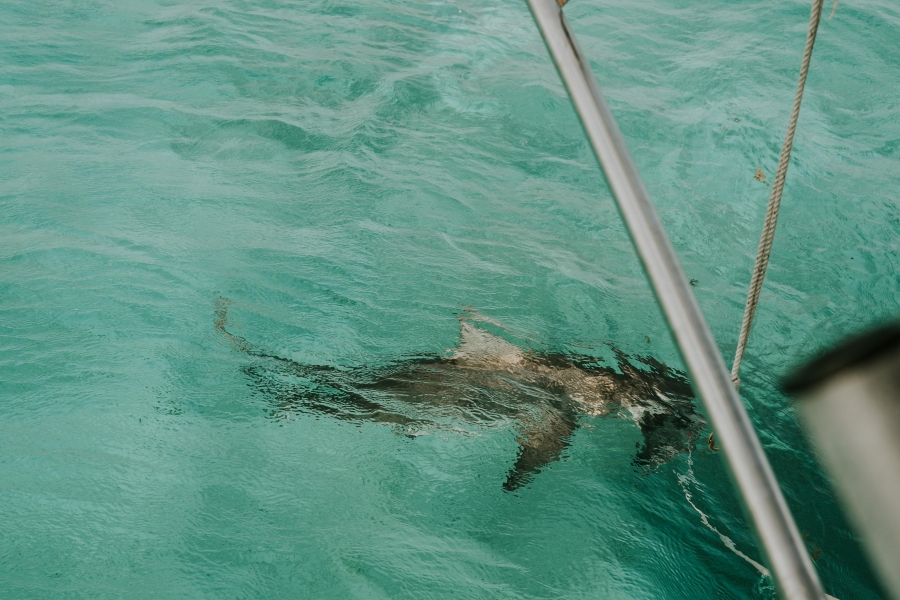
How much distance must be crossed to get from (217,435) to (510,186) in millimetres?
3618

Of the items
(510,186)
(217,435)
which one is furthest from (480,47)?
(217,435)

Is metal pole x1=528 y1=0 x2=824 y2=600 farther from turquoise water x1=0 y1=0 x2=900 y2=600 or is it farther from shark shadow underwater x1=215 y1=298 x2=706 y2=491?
shark shadow underwater x1=215 y1=298 x2=706 y2=491

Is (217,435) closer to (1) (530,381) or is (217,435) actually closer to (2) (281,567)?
(2) (281,567)

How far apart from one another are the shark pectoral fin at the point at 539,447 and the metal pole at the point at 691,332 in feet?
10.4

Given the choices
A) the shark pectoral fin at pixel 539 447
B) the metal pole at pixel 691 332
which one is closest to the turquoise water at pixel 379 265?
the shark pectoral fin at pixel 539 447

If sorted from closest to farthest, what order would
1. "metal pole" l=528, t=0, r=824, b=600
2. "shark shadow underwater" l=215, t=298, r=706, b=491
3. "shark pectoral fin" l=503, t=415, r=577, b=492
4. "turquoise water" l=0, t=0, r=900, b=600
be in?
"metal pole" l=528, t=0, r=824, b=600, "turquoise water" l=0, t=0, r=900, b=600, "shark pectoral fin" l=503, t=415, r=577, b=492, "shark shadow underwater" l=215, t=298, r=706, b=491

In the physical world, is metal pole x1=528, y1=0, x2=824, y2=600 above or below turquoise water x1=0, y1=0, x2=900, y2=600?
above

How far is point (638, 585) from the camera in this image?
339 centimetres

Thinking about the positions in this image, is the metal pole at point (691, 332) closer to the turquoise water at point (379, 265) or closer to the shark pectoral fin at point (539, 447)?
the turquoise water at point (379, 265)

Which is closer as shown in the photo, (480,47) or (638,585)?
(638,585)

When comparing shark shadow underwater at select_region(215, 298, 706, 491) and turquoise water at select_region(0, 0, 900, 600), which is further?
shark shadow underwater at select_region(215, 298, 706, 491)

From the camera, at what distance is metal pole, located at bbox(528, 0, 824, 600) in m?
0.70

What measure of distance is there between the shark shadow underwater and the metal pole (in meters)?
3.18

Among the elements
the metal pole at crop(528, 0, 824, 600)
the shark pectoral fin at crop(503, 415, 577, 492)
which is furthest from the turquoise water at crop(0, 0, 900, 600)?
the metal pole at crop(528, 0, 824, 600)
